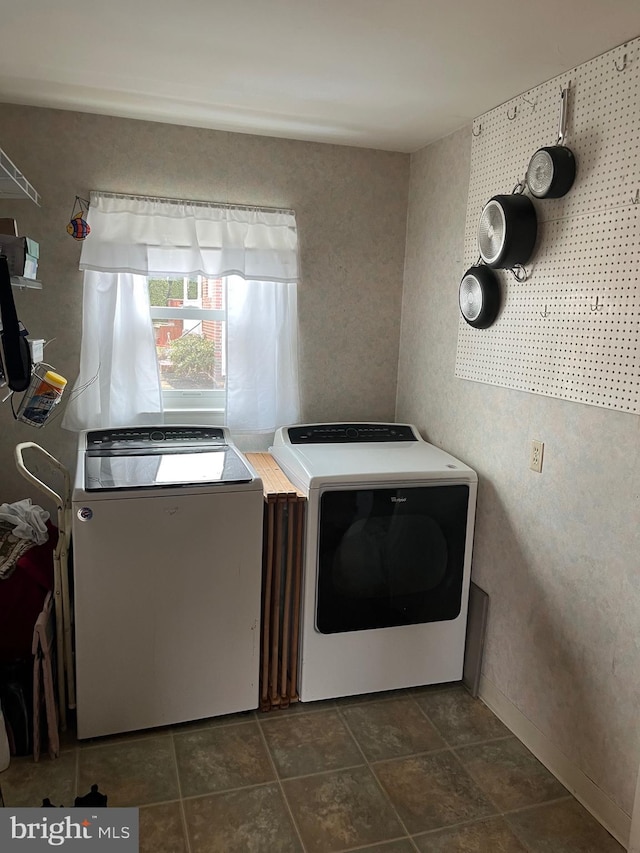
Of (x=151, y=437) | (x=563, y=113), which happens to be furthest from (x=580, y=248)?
(x=151, y=437)

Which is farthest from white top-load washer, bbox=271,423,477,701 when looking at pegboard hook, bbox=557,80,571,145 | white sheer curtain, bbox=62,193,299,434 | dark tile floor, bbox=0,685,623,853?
pegboard hook, bbox=557,80,571,145

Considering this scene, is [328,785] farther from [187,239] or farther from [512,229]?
[187,239]

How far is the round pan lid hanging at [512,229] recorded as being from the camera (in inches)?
87.0

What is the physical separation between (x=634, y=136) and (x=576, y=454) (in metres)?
0.96

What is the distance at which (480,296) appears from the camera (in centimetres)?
247

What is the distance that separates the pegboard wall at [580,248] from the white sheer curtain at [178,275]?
39.5 inches

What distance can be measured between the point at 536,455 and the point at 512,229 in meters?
0.79

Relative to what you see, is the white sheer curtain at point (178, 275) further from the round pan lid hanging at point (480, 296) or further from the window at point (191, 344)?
the round pan lid hanging at point (480, 296)

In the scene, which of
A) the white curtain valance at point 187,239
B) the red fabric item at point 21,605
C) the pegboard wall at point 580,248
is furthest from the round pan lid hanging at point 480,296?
the red fabric item at point 21,605

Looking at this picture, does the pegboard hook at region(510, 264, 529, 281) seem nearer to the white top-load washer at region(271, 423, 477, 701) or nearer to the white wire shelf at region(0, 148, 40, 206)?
the white top-load washer at region(271, 423, 477, 701)

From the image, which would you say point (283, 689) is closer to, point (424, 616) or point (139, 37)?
point (424, 616)

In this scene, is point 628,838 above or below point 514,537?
below

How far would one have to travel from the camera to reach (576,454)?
2088 mm

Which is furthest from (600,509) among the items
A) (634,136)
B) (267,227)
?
(267,227)
